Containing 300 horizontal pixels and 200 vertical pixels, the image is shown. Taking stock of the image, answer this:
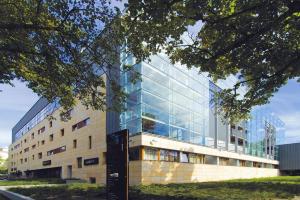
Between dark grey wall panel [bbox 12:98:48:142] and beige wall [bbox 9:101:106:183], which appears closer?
beige wall [bbox 9:101:106:183]

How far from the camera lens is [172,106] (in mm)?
37688

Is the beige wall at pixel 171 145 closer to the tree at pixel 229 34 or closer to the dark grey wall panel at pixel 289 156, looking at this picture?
the tree at pixel 229 34

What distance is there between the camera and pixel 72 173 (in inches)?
1950

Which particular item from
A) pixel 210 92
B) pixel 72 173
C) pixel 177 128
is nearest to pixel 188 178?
pixel 177 128

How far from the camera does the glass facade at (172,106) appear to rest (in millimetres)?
33375

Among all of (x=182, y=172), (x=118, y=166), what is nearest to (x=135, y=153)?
(x=182, y=172)

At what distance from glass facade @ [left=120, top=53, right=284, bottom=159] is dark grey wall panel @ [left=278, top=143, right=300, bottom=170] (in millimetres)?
26530

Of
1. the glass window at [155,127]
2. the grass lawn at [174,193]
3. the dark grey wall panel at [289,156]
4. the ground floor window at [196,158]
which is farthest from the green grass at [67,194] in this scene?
the dark grey wall panel at [289,156]

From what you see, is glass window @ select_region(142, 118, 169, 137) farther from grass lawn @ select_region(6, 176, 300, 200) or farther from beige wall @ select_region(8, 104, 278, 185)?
grass lawn @ select_region(6, 176, 300, 200)

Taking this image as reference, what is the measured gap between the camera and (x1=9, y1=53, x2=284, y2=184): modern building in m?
33.5

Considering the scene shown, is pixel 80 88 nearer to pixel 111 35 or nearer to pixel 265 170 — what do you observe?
pixel 111 35

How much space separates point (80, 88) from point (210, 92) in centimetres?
3166

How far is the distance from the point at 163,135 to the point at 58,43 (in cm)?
2126

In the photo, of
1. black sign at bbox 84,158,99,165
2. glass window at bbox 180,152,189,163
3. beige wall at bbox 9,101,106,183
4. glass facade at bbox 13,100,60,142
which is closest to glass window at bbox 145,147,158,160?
glass window at bbox 180,152,189,163
